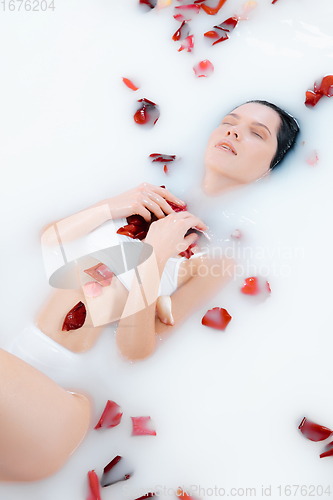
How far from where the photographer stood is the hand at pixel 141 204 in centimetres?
110

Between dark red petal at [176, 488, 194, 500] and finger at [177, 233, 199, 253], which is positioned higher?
finger at [177, 233, 199, 253]

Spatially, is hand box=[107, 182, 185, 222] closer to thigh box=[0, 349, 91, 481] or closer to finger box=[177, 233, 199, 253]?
finger box=[177, 233, 199, 253]

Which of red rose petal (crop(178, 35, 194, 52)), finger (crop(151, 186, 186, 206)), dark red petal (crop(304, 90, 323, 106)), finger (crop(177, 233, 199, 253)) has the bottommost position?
finger (crop(177, 233, 199, 253))

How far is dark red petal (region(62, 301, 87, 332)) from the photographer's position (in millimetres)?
996

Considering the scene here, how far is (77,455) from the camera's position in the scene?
96 centimetres

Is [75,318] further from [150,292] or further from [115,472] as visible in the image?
[115,472]

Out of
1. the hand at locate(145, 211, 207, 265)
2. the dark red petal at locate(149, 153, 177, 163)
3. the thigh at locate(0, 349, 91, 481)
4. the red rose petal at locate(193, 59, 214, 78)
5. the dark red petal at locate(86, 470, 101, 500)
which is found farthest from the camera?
the red rose petal at locate(193, 59, 214, 78)

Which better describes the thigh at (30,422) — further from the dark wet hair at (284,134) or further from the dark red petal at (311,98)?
the dark red petal at (311,98)

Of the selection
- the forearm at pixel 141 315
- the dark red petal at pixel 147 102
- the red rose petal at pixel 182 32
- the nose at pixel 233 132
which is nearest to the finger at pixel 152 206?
the forearm at pixel 141 315

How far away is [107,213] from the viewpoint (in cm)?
110

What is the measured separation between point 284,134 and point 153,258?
514 mm

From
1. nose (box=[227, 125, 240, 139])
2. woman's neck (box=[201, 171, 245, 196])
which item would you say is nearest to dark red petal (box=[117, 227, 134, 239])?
woman's neck (box=[201, 171, 245, 196])

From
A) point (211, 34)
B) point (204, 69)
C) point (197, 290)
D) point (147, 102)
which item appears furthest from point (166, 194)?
point (211, 34)

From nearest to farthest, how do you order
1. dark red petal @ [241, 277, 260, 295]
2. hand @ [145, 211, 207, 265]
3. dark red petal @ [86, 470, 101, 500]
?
dark red petal @ [86, 470, 101, 500] < hand @ [145, 211, 207, 265] < dark red petal @ [241, 277, 260, 295]
